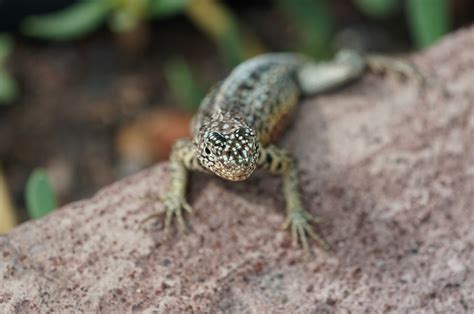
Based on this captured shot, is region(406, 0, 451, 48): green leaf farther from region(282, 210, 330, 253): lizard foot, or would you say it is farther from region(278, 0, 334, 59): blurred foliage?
region(282, 210, 330, 253): lizard foot

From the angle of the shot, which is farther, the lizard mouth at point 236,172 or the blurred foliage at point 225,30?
the blurred foliage at point 225,30

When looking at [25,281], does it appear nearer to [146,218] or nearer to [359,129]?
[146,218]

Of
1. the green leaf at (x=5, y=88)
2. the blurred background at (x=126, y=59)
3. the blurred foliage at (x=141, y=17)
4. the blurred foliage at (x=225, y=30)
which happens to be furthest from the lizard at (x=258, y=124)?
the green leaf at (x=5, y=88)

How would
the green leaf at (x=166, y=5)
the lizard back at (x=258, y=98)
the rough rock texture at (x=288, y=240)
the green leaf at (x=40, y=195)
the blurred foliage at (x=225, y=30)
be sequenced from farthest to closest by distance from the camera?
the blurred foliage at (x=225, y=30) → the green leaf at (x=166, y=5) → the lizard back at (x=258, y=98) → the green leaf at (x=40, y=195) → the rough rock texture at (x=288, y=240)

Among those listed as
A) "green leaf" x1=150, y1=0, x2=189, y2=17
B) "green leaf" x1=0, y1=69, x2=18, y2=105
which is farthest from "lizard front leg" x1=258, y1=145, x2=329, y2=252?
"green leaf" x1=0, y1=69, x2=18, y2=105

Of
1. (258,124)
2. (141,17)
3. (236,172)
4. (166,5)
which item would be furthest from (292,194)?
(141,17)

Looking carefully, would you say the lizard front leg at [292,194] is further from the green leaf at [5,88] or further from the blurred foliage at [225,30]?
the green leaf at [5,88]

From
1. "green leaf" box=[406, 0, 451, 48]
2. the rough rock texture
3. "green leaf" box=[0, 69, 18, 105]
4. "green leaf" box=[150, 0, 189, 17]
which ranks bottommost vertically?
the rough rock texture
